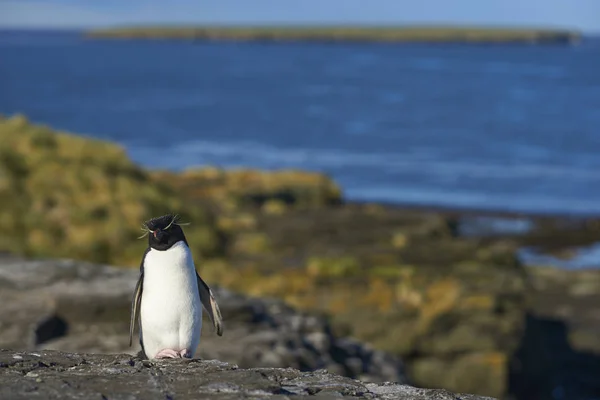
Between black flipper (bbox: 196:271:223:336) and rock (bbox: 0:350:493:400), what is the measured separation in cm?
120

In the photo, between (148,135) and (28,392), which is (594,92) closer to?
(148,135)

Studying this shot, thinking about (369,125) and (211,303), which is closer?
(211,303)

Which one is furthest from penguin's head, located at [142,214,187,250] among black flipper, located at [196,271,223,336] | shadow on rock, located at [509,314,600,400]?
shadow on rock, located at [509,314,600,400]

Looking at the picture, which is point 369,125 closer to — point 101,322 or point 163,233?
point 101,322

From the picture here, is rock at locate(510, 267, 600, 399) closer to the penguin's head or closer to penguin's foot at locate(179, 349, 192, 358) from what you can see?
penguin's foot at locate(179, 349, 192, 358)

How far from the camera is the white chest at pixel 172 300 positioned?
8281 millimetres

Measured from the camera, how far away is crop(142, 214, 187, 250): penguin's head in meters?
8.30

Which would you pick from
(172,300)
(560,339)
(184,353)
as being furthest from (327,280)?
(172,300)

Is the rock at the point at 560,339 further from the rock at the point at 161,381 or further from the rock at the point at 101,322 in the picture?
the rock at the point at 161,381

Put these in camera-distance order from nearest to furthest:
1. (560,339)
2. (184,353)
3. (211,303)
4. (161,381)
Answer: (161,381), (184,353), (211,303), (560,339)

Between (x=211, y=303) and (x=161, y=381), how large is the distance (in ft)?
7.32

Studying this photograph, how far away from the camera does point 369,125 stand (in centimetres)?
9288

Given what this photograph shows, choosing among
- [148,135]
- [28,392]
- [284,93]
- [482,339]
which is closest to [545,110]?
→ [284,93]

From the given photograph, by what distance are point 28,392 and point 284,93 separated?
5073 inches
